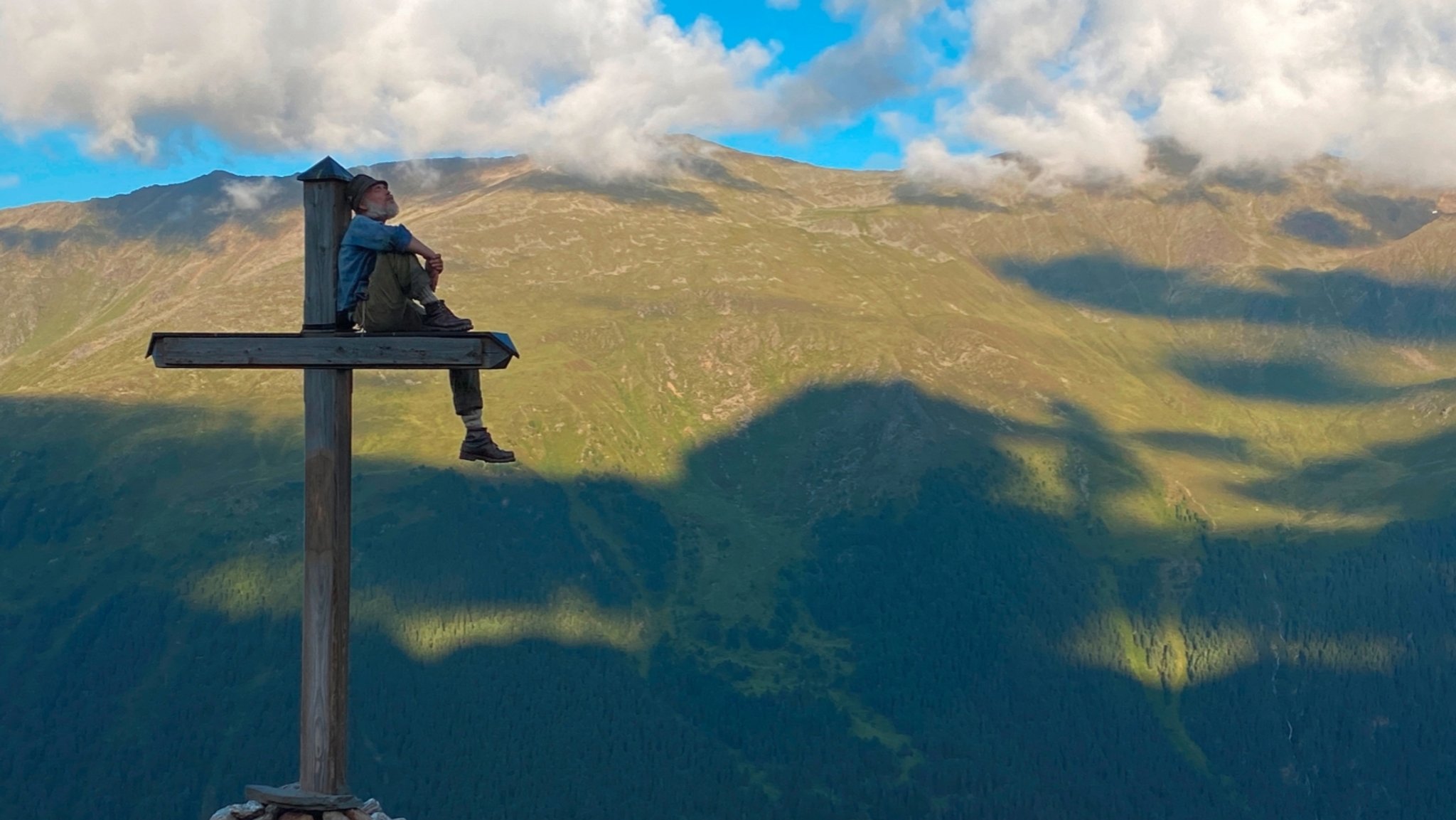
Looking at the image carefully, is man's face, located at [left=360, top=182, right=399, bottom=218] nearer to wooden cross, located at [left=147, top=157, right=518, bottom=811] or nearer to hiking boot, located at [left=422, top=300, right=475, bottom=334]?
wooden cross, located at [left=147, top=157, right=518, bottom=811]

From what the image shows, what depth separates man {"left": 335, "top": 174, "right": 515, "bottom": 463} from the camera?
16969mm

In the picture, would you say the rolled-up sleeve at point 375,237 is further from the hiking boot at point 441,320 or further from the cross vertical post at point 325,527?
the hiking boot at point 441,320

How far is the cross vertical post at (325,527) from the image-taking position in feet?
55.7

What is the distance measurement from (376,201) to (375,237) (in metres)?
0.79

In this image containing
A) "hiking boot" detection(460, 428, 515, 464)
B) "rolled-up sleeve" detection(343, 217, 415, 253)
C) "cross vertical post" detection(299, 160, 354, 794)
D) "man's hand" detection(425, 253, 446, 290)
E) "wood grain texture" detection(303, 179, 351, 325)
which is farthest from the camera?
"hiking boot" detection(460, 428, 515, 464)

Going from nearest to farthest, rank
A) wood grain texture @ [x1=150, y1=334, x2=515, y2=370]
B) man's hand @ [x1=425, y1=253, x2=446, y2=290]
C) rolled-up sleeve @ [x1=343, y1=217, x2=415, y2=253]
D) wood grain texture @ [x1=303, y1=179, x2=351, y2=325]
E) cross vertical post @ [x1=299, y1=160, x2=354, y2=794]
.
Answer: wood grain texture @ [x1=150, y1=334, x2=515, y2=370], rolled-up sleeve @ [x1=343, y1=217, x2=415, y2=253], cross vertical post @ [x1=299, y1=160, x2=354, y2=794], man's hand @ [x1=425, y1=253, x2=446, y2=290], wood grain texture @ [x1=303, y1=179, x2=351, y2=325]

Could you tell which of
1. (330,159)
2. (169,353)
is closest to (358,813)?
(169,353)

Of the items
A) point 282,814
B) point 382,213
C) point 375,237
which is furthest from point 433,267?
point 282,814

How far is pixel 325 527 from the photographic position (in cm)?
1703

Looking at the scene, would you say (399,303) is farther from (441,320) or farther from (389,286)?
(441,320)

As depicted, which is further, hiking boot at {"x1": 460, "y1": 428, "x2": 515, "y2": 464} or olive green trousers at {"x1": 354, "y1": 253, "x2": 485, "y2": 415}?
hiking boot at {"x1": 460, "y1": 428, "x2": 515, "y2": 464}

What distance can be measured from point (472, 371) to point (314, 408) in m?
1.78

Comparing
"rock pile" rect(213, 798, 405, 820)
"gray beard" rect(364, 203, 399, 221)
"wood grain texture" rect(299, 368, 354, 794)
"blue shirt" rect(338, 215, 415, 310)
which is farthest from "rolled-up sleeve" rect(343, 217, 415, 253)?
"rock pile" rect(213, 798, 405, 820)

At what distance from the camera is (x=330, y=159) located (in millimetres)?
17469
